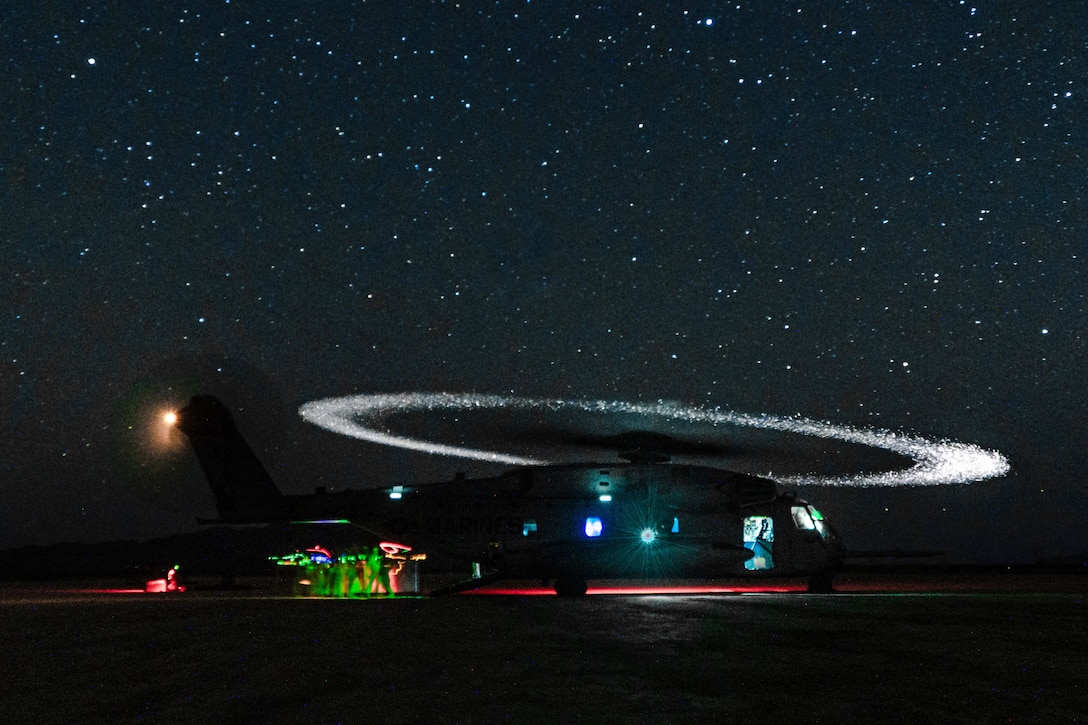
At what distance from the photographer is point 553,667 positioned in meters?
10.0

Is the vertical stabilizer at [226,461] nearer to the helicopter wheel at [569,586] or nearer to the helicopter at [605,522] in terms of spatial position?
the helicopter at [605,522]

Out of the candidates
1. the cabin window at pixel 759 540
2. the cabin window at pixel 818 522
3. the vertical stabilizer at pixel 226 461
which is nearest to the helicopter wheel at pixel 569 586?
the cabin window at pixel 759 540

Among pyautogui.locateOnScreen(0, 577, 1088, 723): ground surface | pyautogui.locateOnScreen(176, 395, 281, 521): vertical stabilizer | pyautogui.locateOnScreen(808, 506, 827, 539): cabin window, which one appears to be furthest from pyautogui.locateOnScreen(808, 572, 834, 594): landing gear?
pyautogui.locateOnScreen(176, 395, 281, 521): vertical stabilizer

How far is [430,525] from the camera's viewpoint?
27750 mm

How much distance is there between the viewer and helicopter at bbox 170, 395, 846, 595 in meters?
27.2

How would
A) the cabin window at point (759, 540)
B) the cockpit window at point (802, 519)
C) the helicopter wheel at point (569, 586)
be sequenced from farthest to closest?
the cockpit window at point (802, 519)
the cabin window at point (759, 540)
the helicopter wheel at point (569, 586)

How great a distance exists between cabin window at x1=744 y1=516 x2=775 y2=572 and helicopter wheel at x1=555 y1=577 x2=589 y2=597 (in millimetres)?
5428

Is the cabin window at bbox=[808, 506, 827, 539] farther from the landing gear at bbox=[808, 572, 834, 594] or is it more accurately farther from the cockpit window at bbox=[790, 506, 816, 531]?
the landing gear at bbox=[808, 572, 834, 594]

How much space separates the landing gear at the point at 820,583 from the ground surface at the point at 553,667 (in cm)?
989

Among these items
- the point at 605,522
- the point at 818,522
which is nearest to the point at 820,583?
the point at 818,522

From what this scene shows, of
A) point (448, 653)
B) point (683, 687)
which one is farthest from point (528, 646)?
point (683, 687)

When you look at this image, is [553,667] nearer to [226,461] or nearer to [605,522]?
[605,522]

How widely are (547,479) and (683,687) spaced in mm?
19300

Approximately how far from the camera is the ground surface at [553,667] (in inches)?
302
